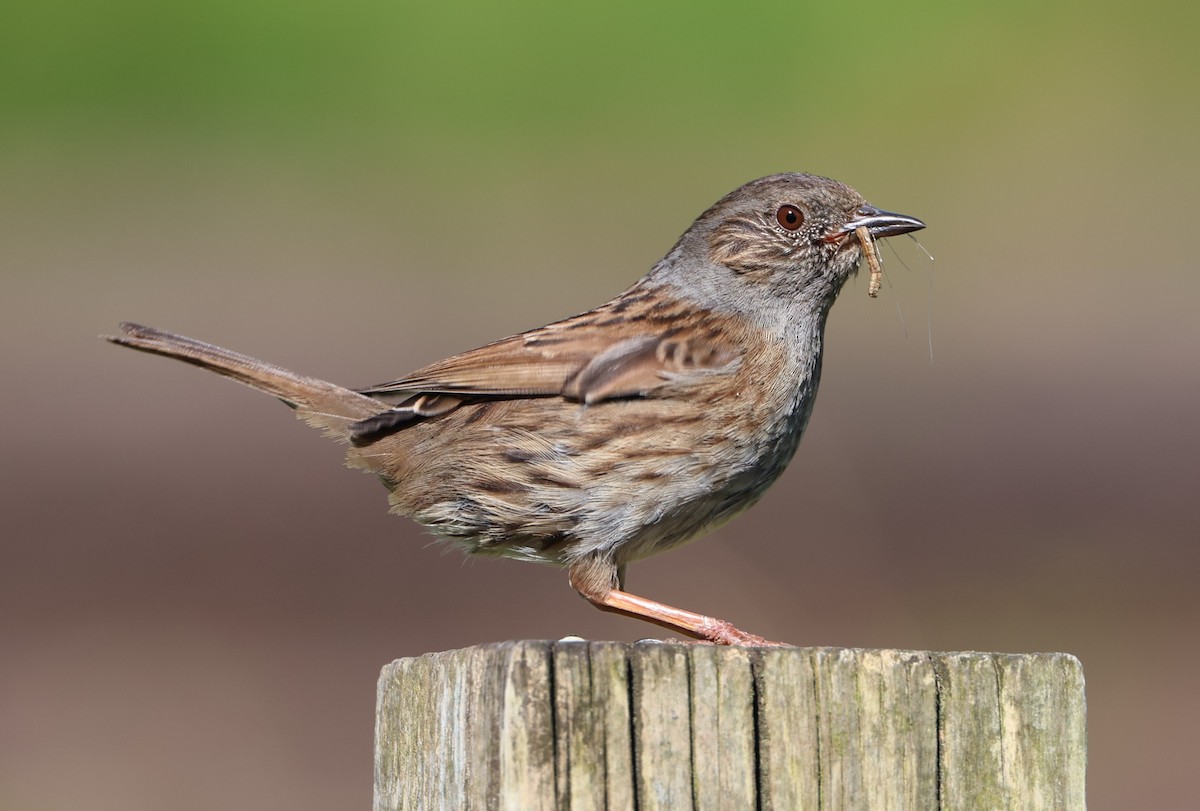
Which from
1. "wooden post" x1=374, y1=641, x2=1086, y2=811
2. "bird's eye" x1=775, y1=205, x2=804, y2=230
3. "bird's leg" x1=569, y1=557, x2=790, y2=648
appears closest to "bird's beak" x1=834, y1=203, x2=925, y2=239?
"bird's eye" x1=775, y1=205, x2=804, y2=230

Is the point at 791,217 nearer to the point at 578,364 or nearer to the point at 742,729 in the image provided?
the point at 578,364

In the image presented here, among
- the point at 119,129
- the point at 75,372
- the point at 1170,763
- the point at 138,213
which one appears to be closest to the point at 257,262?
the point at 138,213

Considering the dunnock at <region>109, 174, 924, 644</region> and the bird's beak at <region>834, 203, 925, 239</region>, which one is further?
the bird's beak at <region>834, 203, 925, 239</region>

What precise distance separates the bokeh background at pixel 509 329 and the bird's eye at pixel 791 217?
417 mm

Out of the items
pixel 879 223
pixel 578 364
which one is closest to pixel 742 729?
pixel 578 364

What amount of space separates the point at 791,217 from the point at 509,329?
4.62 m

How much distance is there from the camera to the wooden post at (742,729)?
2.59 metres

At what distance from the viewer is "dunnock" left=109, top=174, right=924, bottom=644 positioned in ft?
14.7

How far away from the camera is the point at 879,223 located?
5078mm

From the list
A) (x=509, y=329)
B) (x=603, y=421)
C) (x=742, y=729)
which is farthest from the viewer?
(x=509, y=329)

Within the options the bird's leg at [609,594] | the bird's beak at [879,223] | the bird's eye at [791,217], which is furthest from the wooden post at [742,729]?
the bird's eye at [791,217]

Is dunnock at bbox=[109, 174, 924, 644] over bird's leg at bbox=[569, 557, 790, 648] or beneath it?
over

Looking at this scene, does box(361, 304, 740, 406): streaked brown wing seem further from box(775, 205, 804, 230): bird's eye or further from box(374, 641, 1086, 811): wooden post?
box(374, 641, 1086, 811): wooden post

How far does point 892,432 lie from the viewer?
27.1 ft
